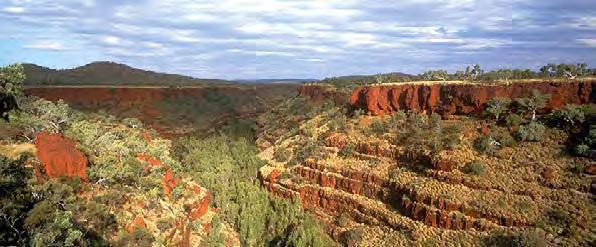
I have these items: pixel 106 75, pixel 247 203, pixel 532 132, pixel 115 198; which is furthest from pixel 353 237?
pixel 106 75

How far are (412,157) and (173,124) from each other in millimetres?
43524

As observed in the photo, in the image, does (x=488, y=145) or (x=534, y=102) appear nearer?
(x=488, y=145)

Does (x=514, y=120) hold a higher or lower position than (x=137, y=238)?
higher

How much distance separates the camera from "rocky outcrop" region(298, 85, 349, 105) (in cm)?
5788

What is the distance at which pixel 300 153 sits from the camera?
4334cm

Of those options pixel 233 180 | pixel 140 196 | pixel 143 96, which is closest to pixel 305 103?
pixel 233 180

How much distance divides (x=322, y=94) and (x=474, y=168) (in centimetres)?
3496

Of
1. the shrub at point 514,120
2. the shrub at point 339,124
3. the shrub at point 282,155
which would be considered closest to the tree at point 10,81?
the shrub at point 282,155

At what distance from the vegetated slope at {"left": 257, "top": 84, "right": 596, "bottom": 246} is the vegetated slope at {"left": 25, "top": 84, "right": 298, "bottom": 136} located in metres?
27.9

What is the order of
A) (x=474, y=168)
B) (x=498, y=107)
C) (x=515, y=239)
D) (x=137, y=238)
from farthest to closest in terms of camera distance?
(x=498, y=107) < (x=474, y=168) < (x=515, y=239) < (x=137, y=238)

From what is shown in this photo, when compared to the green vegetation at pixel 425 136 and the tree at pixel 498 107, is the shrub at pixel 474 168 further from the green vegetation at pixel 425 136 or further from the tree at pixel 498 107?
the tree at pixel 498 107

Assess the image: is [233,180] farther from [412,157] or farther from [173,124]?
[173,124]

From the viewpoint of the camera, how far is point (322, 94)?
209 feet

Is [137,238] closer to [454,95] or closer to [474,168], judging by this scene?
[474,168]
